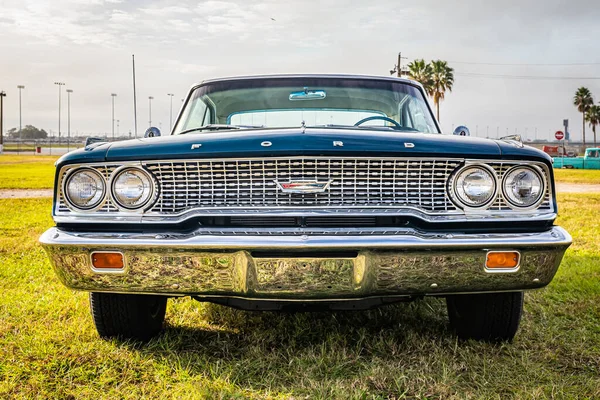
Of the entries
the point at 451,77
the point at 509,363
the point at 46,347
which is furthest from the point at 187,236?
the point at 451,77

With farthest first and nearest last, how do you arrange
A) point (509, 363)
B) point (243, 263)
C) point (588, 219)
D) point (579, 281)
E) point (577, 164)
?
point (577, 164), point (588, 219), point (579, 281), point (509, 363), point (243, 263)

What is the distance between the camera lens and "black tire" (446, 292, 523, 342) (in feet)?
9.25

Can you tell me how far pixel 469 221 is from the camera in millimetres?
2363

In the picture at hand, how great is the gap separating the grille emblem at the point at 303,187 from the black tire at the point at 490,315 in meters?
1.09

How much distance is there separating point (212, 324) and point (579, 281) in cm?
292

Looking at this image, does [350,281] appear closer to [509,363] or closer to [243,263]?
[243,263]

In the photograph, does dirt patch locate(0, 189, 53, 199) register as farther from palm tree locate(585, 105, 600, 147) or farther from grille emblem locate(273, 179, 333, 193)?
palm tree locate(585, 105, 600, 147)

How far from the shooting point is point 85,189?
2.44 metres

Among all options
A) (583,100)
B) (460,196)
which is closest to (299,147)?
(460,196)

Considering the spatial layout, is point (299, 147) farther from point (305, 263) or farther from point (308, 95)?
point (308, 95)

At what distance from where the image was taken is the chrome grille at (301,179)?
2.34 meters

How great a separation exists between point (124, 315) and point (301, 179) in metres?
1.24

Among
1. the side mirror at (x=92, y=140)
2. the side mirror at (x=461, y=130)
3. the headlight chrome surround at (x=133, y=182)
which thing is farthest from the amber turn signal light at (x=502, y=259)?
the side mirror at (x=92, y=140)

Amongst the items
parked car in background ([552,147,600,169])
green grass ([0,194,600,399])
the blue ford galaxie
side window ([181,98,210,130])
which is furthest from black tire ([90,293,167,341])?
parked car in background ([552,147,600,169])
